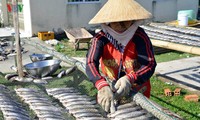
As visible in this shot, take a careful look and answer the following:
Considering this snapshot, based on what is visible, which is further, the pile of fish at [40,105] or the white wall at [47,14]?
the white wall at [47,14]

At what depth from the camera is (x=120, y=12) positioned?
2986mm

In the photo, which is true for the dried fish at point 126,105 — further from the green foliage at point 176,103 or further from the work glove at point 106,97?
the green foliage at point 176,103

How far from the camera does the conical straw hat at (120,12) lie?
2.94m

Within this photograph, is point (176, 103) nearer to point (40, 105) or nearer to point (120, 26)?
point (40, 105)

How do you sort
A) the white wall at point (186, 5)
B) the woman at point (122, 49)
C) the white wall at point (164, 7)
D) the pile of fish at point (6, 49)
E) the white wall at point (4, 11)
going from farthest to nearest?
1. the white wall at point (186, 5)
2. the white wall at point (164, 7)
3. the white wall at point (4, 11)
4. the pile of fish at point (6, 49)
5. the woman at point (122, 49)

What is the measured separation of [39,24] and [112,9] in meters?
10.8

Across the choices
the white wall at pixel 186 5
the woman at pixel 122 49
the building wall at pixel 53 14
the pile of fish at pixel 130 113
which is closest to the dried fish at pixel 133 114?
the pile of fish at pixel 130 113

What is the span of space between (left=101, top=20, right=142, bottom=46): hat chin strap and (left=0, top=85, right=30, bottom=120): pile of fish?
145 cm

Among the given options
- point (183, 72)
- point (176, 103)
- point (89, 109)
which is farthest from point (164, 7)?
point (89, 109)

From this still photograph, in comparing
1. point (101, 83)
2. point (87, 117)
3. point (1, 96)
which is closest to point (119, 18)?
point (101, 83)

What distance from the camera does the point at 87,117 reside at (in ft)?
10.9

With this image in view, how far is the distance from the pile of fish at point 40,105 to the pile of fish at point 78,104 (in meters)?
0.13

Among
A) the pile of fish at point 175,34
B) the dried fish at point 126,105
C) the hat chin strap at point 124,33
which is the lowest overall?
the dried fish at point 126,105

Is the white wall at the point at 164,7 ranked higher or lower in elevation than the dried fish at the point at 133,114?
higher
